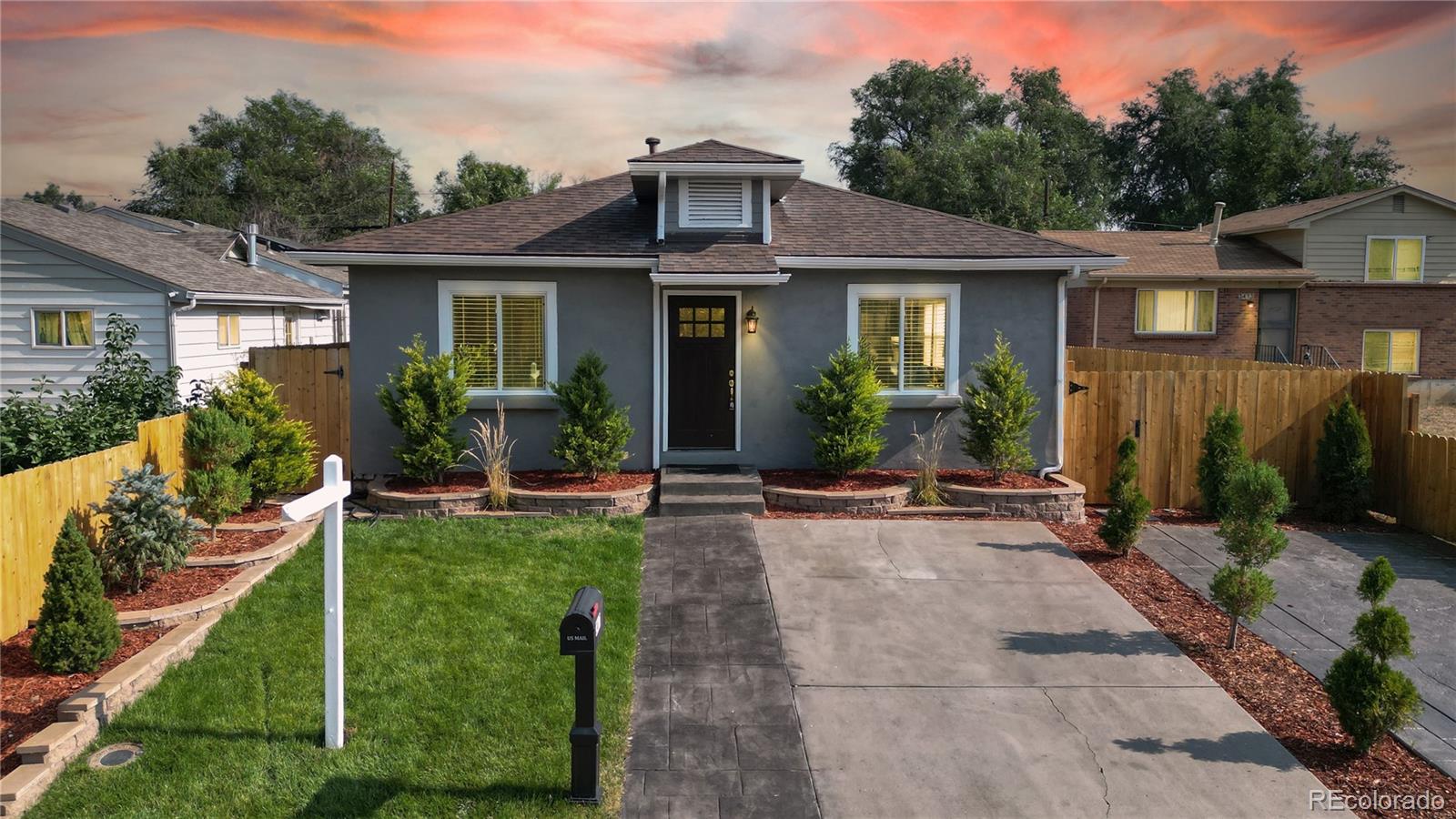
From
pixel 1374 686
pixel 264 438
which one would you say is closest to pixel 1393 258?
pixel 1374 686

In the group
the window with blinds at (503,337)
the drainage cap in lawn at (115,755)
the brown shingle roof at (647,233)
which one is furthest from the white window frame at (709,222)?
the drainage cap in lawn at (115,755)

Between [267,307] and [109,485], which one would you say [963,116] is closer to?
[267,307]

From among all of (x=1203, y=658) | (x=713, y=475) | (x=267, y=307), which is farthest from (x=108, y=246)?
(x=1203, y=658)

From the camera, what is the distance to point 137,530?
7.00m

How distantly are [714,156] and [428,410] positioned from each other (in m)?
4.91

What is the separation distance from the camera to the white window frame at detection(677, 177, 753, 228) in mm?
11859

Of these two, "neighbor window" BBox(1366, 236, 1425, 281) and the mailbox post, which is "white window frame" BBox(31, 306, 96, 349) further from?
"neighbor window" BBox(1366, 236, 1425, 281)

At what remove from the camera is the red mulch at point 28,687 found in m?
5.00

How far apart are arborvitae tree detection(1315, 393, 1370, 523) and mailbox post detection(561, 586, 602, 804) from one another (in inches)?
391

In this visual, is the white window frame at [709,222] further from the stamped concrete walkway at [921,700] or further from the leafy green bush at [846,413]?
the stamped concrete walkway at [921,700]

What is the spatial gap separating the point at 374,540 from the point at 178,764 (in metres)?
4.29

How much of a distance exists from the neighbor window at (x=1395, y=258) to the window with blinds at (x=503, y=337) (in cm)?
2526

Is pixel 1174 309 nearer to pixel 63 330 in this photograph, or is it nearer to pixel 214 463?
pixel 214 463

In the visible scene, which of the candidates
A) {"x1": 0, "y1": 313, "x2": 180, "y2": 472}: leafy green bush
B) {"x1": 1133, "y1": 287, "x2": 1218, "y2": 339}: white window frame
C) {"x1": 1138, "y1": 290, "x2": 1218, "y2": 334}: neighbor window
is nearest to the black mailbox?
{"x1": 0, "y1": 313, "x2": 180, "y2": 472}: leafy green bush
